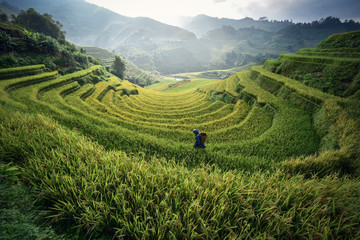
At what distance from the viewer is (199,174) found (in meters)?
3.74

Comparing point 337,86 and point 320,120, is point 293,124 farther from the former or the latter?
point 337,86

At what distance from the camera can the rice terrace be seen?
2393mm

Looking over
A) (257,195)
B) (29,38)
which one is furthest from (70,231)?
(29,38)

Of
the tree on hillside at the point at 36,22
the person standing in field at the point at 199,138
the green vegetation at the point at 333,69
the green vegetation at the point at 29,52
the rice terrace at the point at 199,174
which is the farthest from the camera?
the tree on hillside at the point at 36,22

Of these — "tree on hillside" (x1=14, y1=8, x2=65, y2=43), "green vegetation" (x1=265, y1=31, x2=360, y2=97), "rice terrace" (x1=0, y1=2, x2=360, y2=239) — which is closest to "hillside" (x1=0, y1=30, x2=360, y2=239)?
"rice terrace" (x1=0, y1=2, x2=360, y2=239)

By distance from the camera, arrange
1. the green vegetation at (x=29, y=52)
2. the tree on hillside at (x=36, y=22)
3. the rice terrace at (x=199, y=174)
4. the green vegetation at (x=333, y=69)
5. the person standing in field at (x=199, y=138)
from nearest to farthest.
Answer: the rice terrace at (x=199, y=174)
the person standing in field at (x=199, y=138)
the green vegetation at (x=333, y=69)
the green vegetation at (x=29, y=52)
the tree on hillside at (x=36, y=22)

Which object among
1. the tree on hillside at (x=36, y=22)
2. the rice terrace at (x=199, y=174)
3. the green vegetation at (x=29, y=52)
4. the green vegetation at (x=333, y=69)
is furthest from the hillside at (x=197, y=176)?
the tree on hillside at (x=36, y=22)

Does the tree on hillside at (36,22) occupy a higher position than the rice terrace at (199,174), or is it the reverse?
the tree on hillside at (36,22)

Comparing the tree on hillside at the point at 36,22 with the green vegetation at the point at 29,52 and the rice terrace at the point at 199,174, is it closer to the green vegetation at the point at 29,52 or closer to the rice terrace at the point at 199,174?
the green vegetation at the point at 29,52

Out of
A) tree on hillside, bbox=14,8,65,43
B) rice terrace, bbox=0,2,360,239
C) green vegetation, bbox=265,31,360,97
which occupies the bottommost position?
rice terrace, bbox=0,2,360,239

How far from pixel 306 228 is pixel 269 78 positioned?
689 inches

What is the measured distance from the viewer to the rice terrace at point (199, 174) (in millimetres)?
2393

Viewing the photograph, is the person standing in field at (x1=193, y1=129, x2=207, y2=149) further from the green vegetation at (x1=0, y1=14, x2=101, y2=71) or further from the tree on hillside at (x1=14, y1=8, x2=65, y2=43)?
the tree on hillside at (x1=14, y1=8, x2=65, y2=43)

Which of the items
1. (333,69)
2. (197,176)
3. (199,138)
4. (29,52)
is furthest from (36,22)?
(333,69)
